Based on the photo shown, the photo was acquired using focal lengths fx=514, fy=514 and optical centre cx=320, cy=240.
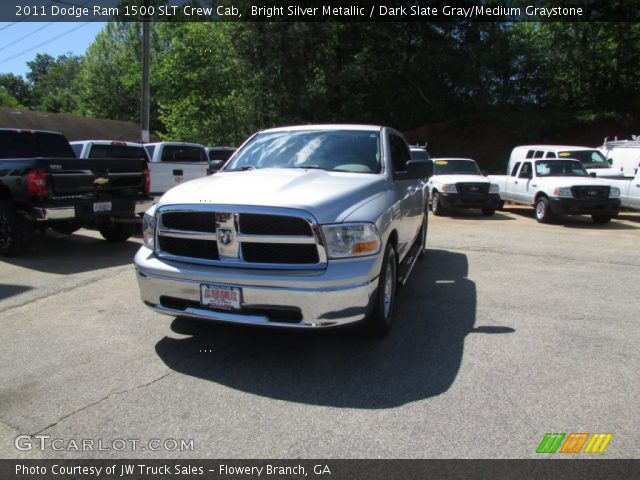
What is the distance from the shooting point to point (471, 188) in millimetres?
14031

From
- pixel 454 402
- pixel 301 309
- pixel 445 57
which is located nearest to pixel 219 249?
pixel 301 309

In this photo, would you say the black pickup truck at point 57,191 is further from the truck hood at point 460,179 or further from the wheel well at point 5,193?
the truck hood at point 460,179

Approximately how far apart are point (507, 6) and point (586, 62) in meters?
5.46

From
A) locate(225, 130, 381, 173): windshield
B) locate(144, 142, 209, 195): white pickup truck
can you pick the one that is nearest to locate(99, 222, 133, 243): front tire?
locate(144, 142, 209, 195): white pickup truck

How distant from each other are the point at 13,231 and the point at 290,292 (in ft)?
19.4

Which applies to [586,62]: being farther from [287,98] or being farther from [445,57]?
[287,98]

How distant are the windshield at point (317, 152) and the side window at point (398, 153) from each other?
317 mm

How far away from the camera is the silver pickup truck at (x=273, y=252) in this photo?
3.65 metres

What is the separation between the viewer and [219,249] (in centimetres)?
389

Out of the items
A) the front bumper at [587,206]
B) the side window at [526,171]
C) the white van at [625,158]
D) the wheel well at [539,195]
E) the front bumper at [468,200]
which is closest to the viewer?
the front bumper at [587,206]

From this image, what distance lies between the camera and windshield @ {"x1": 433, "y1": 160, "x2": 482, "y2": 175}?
50.4ft

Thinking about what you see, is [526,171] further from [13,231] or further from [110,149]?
[13,231]

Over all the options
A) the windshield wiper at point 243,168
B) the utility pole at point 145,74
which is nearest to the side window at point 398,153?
the windshield wiper at point 243,168

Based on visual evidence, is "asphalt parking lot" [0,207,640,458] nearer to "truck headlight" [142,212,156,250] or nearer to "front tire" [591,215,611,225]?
"truck headlight" [142,212,156,250]
